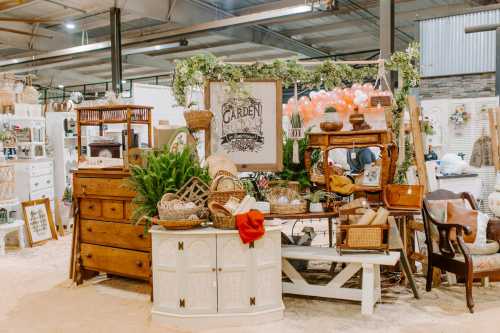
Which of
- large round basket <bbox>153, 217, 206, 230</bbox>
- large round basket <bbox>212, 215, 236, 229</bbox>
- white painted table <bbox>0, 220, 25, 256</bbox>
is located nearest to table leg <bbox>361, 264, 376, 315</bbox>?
large round basket <bbox>212, 215, 236, 229</bbox>

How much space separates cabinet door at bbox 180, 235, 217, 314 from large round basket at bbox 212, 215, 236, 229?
133 mm

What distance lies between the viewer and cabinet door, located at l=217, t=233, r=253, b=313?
399 cm

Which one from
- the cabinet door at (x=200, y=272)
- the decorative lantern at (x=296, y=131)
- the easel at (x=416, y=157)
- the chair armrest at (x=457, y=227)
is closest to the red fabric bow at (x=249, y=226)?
the cabinet door at (x=200, y=272)

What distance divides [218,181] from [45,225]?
4500 millimetres

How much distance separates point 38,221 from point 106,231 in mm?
3007

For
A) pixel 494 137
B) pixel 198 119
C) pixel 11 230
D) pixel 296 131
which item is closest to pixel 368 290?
pixel 296 131

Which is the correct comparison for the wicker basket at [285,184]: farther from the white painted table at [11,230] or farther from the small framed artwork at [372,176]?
the white painted table at [11,230]

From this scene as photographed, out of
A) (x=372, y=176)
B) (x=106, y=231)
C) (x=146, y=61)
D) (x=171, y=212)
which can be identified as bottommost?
(x=106, y=231)

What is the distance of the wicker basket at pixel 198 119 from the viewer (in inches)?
185

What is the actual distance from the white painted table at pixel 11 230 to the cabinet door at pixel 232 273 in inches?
Answer: 165

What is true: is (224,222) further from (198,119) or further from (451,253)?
(451,253)

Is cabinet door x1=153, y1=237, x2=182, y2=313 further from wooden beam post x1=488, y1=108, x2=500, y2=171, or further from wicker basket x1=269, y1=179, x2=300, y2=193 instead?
wooden beam post x1=488, y1=108, x2=500, y2=171

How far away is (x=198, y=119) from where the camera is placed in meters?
4.70

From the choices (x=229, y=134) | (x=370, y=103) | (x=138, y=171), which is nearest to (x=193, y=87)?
(x=229, y=134)
